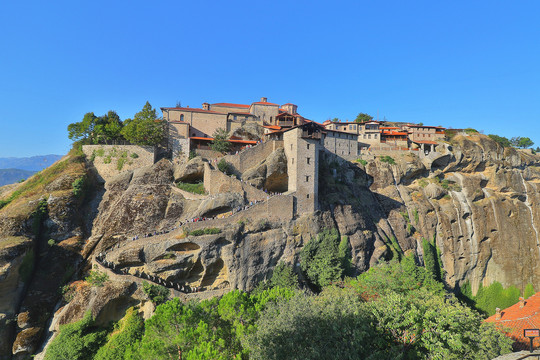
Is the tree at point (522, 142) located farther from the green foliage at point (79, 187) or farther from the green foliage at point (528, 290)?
the green foliage at point (79, 187)

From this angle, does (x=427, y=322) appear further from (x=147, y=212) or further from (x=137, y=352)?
(x=147, y=212)

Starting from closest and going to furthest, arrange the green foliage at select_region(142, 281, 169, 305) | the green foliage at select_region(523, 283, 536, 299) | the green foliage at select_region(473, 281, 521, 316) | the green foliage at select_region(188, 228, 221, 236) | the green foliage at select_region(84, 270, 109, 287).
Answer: the green foliage at select_region(142, 281, 169, 305)
the green foliage at select_region(84, 270, 109, 287)
the green foliage at select_region(188, 228, 221, 236)
the green foliage at select_region(473, 281, 521, 316)
the green foliage at select_region(523, 283, 536, 299)

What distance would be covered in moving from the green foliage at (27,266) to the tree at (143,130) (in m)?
17.7

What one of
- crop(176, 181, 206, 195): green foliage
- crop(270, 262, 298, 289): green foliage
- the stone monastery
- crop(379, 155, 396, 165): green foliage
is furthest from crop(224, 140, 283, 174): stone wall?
crop(379, 155, 396, 165): green foliage

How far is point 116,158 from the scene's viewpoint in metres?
43.2

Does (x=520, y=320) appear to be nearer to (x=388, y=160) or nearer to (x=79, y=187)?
(x=388, y=160)

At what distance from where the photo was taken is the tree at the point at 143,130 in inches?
1737

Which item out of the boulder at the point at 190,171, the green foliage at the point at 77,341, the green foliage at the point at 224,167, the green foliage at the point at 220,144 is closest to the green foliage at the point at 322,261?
the green foliage at the point at 224,167

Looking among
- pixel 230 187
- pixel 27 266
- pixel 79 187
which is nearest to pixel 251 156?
pixel 230 187

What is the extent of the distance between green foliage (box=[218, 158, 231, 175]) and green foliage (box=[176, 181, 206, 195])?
9.60 ft

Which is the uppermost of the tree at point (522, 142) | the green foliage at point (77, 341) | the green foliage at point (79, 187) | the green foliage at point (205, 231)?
the tree at point (522, 142)

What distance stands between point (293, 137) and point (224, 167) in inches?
358

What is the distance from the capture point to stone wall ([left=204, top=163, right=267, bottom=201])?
37938 millimetres

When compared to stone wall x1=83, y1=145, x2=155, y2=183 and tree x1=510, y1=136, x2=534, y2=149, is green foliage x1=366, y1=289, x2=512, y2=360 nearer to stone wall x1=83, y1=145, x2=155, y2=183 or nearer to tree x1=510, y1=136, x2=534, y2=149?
stone wall x1=83, y1=145, x2=155, y2=183
